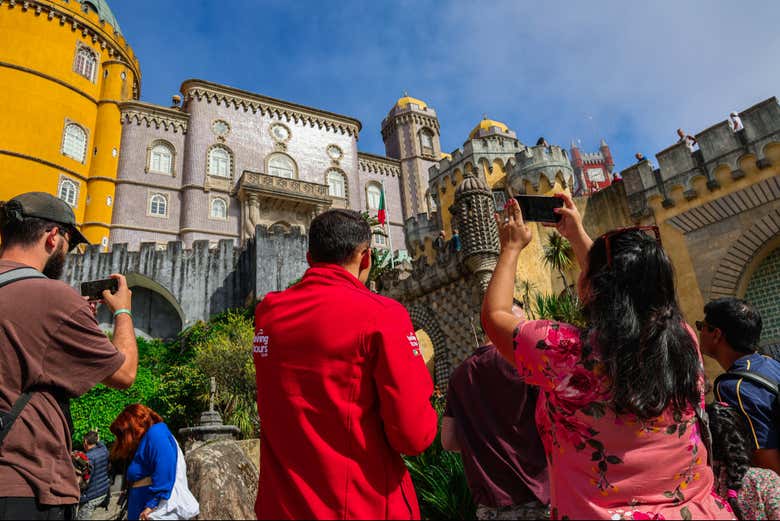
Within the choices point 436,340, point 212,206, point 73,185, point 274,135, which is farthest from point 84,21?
point 436,340

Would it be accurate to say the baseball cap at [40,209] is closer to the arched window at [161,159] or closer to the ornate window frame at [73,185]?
the ornate window frame at [73,185]

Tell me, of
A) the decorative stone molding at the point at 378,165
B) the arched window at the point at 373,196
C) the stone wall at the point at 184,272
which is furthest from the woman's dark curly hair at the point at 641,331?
the decorative stone molding at the point at 378,165

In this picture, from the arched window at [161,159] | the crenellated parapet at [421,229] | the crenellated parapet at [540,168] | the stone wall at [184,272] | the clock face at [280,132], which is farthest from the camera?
the clock face at [280,132]

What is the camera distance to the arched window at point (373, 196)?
3725cm

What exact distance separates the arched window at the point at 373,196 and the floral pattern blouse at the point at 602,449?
35.6m

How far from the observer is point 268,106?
112ft

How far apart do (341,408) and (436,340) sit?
35.2 feet

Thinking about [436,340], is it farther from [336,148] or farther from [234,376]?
[336,148]

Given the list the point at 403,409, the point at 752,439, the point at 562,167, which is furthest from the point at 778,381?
the point at 562,167

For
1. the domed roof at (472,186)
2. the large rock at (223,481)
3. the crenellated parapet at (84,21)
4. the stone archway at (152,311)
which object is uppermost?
Answer: the crenellated parapet at (84,21)

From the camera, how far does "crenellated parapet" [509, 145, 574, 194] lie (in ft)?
63.4

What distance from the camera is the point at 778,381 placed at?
2.63 metres

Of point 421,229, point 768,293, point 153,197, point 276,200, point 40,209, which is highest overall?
point 153,197

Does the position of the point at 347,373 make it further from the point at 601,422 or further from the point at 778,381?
the point at 778,381
